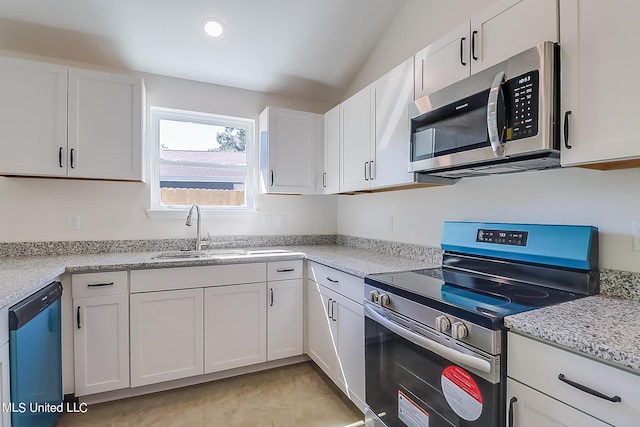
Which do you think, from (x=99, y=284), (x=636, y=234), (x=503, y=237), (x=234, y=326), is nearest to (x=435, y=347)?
(x=503, y=237)

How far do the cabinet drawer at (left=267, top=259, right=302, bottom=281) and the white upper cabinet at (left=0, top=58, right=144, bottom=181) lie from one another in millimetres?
1163

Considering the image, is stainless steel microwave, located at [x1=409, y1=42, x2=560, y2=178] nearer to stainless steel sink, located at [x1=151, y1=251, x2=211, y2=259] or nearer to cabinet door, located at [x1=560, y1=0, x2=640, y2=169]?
cabinet door, located at [x1=560, y1=0, x2=640, y2=169]

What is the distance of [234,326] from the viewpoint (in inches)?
91.6

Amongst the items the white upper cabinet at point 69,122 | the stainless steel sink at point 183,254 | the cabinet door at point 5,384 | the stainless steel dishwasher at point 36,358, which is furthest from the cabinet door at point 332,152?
the cabinet door at point 5,384

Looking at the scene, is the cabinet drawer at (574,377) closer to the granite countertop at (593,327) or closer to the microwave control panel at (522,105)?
the granite countertop at (593,327)

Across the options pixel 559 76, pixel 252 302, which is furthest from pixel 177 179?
pixel 559 76

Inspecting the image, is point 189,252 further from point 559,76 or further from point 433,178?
point 559,76

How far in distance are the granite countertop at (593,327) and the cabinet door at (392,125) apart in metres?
0.97

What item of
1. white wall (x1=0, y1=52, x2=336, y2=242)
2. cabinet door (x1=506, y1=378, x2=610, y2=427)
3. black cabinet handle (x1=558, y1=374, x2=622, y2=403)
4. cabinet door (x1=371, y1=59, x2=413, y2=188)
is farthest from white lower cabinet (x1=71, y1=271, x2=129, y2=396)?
black cabinet handle (x1=558, y1=374, x2=622, y2=403)

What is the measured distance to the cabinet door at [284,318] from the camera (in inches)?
96.1

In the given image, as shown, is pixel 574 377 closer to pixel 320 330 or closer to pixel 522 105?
pixel 522 105

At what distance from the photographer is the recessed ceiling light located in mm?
2342

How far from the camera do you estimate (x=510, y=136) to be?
126cm

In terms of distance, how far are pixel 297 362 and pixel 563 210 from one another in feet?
6.91
